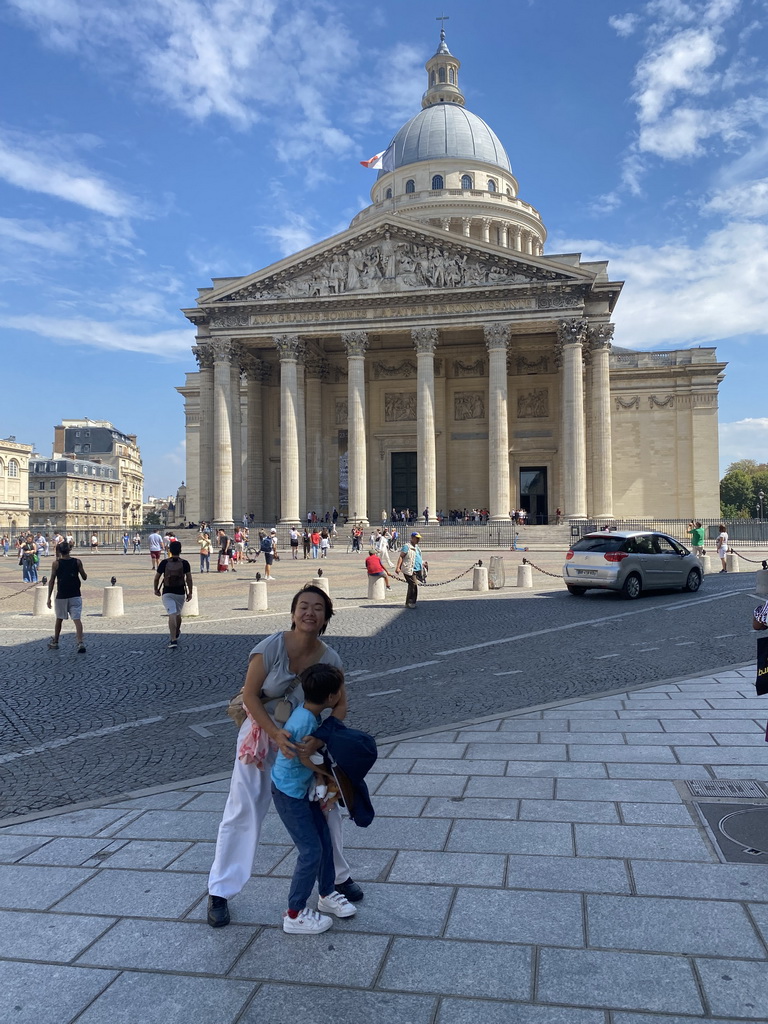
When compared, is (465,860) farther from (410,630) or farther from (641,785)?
(410,630)

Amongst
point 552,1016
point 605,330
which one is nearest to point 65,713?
point 552,1016

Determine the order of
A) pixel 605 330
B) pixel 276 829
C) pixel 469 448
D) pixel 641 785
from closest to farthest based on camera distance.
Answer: pixel 276 829
pixel 641 785
pixel 605 330
pixel 469 448

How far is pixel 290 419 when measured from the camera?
4562cm

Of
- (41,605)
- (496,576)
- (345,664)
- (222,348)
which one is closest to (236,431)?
(222,348)

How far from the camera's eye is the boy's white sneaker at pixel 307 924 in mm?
3479

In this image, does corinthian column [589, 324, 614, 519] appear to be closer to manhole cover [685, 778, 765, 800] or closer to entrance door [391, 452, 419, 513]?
entrance door [391, 452, 419, 513]

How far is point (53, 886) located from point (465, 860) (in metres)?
2.19

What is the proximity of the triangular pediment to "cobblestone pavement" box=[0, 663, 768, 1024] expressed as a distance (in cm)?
4124

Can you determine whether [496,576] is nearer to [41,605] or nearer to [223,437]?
[41,605]

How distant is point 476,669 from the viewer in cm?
991

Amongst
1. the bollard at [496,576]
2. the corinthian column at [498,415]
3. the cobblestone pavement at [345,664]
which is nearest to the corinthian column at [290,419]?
the corinthian column at [498,415]

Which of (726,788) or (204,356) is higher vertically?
(204,356)

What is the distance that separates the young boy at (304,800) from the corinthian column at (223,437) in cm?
4293

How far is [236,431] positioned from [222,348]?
494 cm
